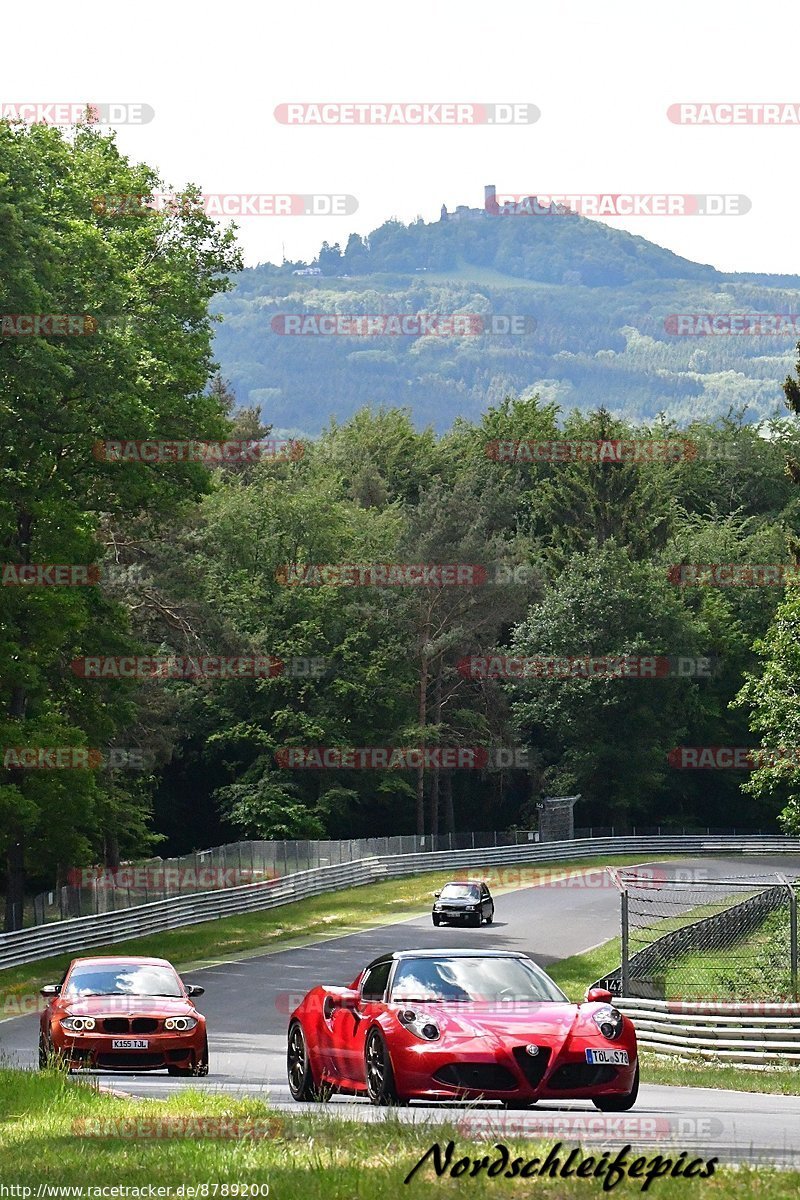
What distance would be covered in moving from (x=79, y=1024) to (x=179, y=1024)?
3.41 feet

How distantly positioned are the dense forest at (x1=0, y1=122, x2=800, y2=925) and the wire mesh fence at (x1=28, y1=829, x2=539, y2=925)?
122cm

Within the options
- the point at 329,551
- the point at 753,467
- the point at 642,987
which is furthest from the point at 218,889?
the point at 753,467

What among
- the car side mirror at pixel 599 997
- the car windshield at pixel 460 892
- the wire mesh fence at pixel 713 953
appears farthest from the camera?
the car windshield at pixel 460 892

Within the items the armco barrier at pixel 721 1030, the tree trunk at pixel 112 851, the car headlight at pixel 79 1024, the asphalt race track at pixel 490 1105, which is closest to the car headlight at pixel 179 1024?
the asphalt race track at pixel 490 1105

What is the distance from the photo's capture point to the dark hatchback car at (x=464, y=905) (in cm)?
4800

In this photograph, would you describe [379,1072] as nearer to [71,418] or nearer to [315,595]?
[71,418]

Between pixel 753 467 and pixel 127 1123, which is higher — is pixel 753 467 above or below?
above

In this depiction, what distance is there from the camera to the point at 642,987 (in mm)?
25703

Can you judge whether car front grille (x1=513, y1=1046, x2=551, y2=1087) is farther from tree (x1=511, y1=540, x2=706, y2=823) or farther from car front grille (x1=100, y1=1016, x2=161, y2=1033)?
tree (x1=511, y1=540, x2=706, y2=823)

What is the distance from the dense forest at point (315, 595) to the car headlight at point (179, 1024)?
21714 millimetres

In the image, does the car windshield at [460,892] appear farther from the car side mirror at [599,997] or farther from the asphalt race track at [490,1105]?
the car side mirror at [599,997]

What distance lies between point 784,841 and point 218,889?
3997cm

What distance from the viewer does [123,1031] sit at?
17.7 metres

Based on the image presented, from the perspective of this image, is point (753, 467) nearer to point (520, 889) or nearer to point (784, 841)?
point (784, 841)
